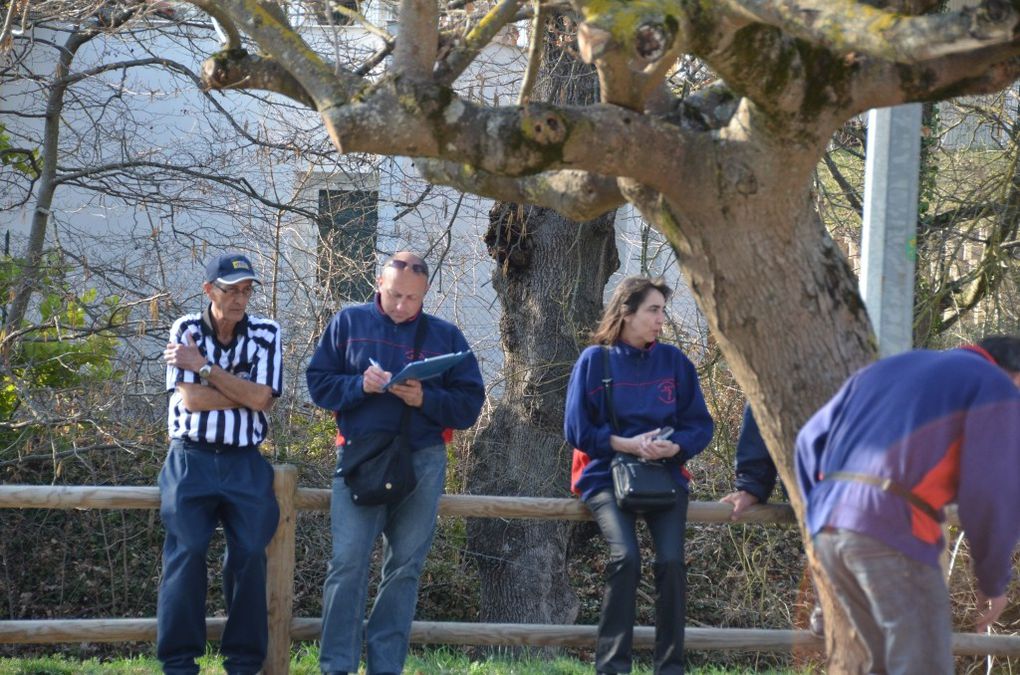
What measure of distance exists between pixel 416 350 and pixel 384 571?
110cm

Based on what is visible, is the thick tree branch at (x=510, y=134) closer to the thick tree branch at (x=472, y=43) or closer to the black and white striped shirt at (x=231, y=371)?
the thick tree branch at (x=472, y=43)

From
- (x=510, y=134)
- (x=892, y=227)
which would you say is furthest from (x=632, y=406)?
(x=510, y=134)

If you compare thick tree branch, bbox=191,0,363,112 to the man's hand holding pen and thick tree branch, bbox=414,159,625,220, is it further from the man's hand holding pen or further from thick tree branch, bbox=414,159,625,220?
the man's hand holding pen

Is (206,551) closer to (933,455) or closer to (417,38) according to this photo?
(417,38)

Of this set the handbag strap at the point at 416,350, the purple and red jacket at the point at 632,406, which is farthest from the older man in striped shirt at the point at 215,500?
the purple and red jacket at the point at 632,406

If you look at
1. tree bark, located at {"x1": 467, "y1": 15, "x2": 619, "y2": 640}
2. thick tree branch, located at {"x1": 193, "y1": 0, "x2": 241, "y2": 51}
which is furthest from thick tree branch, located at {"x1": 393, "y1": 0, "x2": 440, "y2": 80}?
tree bark, located at {"x1": 467, "y1": 15, "x2": 619, "y2": 640}

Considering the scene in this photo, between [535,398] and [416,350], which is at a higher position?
[416,350]

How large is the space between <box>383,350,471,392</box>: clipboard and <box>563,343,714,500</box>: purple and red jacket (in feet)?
2.36

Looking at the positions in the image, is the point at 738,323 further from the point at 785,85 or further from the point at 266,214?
the point at 266,214

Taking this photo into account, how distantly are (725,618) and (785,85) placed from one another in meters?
7.34

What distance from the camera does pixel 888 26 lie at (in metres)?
3.74

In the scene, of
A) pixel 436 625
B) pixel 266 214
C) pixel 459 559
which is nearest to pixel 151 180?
pixel 266 214

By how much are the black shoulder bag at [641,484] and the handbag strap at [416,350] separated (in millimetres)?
1030

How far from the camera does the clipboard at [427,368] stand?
5707mm
